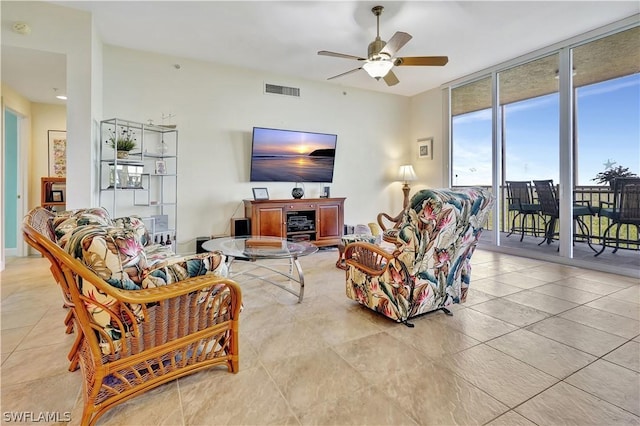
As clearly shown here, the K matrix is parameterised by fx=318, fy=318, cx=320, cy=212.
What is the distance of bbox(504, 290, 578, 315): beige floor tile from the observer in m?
2.78

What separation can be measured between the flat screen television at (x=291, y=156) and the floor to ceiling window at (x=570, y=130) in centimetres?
278

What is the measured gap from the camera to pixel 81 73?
3.46 metres

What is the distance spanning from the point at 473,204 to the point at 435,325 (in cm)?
97

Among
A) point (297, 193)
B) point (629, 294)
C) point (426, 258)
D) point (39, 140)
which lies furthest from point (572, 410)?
point (39, 140)

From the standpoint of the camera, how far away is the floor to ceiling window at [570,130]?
→ 161 inches

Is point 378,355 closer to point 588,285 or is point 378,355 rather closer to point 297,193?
point 588,285

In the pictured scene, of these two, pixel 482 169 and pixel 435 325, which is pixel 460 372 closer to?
pixel 435 325

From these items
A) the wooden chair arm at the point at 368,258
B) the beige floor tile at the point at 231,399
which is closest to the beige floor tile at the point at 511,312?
the wooden chair arm at the point at 368,258

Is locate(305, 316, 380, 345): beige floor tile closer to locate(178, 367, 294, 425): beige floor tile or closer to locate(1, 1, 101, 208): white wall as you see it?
locate(178, 367, 294, 425): beige floor tile

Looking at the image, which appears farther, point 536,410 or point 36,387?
point 36,387

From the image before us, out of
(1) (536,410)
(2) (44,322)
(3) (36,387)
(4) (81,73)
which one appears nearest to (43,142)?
(4) (81,73)

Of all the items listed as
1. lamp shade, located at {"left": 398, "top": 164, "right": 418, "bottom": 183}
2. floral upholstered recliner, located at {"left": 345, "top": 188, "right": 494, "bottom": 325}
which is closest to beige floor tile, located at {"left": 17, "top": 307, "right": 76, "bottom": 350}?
floral upholstered recliner, located at {"left": 345, "top": 188, "right": 494, "bottom": 325}

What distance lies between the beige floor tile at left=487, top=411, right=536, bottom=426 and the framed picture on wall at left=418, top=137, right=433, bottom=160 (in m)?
5.58

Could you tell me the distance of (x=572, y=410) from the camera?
4.96 ft
